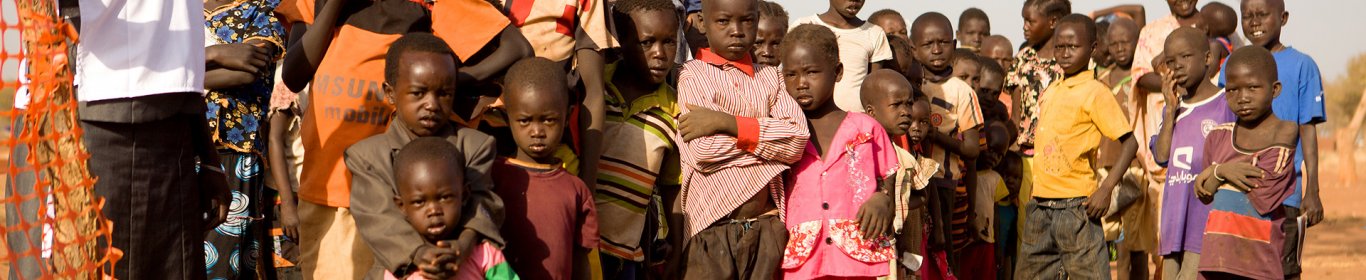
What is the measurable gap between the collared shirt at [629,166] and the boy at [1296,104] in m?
3.07

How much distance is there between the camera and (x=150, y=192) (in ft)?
13.2

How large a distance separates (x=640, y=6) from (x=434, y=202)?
1499mm

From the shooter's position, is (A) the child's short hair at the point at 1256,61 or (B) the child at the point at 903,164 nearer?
(B) the child at the point at 903,164

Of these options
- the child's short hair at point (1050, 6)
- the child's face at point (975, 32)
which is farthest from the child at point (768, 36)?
the child's face at point (975, 32)

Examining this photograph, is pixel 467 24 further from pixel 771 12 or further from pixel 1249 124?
pixel 1249 124

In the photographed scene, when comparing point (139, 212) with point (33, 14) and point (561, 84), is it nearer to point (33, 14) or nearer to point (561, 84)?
point (33, 14)

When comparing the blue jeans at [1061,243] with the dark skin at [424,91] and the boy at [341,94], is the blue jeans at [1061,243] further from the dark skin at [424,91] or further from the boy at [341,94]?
the dark skin at [424,91]

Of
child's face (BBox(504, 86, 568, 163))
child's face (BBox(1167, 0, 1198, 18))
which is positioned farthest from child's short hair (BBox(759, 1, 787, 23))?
child's face (BBox(1167, 0, 1198, 18))

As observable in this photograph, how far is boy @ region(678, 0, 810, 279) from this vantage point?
5.12 m

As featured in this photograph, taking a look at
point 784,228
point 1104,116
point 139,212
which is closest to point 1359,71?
point 1104,116

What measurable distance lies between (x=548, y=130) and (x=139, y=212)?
118cm

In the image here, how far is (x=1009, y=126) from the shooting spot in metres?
8.38

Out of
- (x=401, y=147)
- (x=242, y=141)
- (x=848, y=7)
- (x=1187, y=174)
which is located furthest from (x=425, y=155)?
(x=1187, y=174)

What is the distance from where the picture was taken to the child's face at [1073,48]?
26.0 feet
